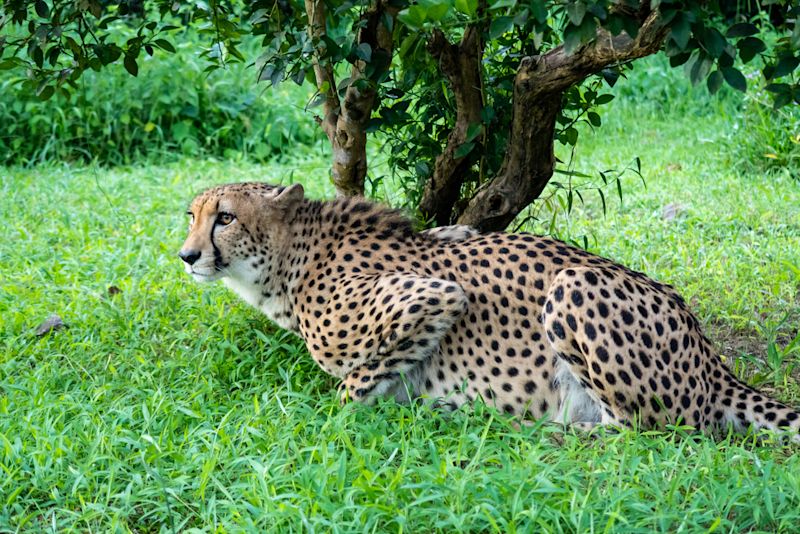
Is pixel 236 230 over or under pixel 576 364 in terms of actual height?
over

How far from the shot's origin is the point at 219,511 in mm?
2938

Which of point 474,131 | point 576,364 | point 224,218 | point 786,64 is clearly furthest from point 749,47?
point 224,218

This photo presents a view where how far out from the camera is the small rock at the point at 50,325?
457cm

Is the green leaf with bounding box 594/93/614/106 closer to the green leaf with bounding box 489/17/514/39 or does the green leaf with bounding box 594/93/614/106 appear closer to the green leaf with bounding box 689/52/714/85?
the green leaf with bounding box 689/52/714/85

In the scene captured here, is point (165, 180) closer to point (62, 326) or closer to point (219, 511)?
point (62, 326)

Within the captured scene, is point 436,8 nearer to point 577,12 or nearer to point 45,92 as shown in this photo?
point 577,12

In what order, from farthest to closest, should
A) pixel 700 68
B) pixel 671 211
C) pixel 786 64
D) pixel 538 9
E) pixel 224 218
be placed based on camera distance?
pixel 671 211 → pixel 224 218 → pixel 786 64 → pixel 700 68 → pixel 538 9

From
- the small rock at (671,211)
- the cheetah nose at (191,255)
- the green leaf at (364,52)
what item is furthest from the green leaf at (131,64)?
the small rock at (671,211)

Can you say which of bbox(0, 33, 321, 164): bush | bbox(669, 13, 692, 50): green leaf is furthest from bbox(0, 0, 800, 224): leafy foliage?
bbox(0, 33, 321, 164): bush

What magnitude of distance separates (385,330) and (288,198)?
82 cm

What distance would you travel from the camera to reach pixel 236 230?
13.1 ft

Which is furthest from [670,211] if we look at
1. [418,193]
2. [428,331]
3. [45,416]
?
[45,416]

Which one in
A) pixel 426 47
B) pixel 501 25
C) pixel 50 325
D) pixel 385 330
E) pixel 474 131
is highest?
pixel 501 25

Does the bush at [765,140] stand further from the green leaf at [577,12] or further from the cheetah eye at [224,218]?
the green leaf at [577,12]
